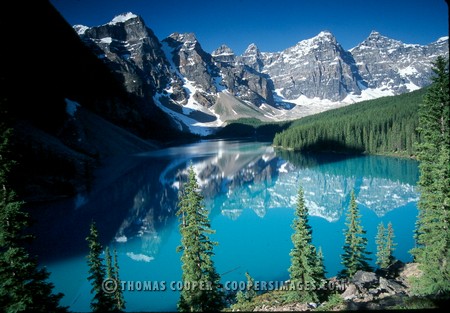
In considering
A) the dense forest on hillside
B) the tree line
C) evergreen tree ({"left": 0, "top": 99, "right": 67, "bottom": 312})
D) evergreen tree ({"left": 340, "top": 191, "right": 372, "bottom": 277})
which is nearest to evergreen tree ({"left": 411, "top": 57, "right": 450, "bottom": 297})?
the tree line

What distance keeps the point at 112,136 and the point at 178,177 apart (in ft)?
224

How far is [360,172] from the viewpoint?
7700 centimetres

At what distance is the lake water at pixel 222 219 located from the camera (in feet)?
90.2

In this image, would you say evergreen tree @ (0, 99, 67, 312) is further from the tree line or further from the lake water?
the lake water

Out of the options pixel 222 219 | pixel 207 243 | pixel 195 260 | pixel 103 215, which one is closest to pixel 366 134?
pixel 222 219

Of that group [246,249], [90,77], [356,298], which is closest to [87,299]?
[246,249]

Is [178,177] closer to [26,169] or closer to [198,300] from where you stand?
[26,169]

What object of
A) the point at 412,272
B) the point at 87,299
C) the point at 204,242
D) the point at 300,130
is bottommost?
the point at 87,299

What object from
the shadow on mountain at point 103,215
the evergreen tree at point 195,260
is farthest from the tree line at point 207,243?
the shadow on mountain at point 103,215

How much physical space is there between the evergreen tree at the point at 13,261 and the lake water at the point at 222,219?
459 inches

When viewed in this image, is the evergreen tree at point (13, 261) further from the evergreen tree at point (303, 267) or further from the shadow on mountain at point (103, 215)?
the shadow on mountain at point (103, 215)

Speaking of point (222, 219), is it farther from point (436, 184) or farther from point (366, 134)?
point (366, 134)

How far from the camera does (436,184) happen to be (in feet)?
48.3

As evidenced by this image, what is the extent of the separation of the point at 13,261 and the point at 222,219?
35.3 meters
